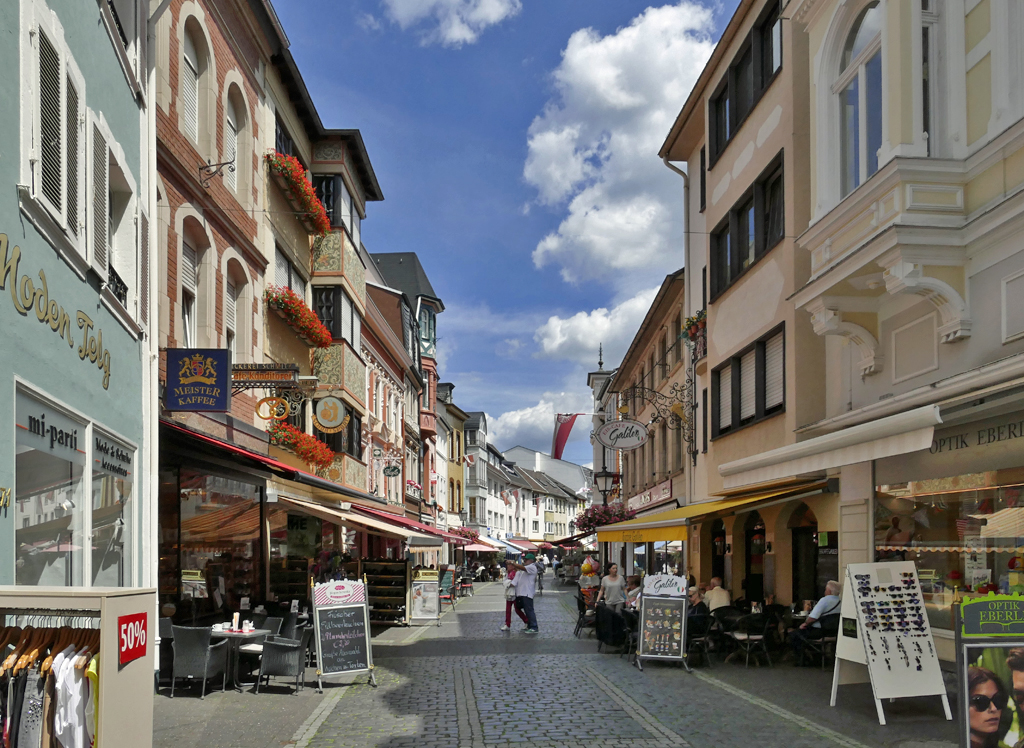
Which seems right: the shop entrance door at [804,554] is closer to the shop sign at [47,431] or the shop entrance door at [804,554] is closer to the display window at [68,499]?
the display window at [68,499]

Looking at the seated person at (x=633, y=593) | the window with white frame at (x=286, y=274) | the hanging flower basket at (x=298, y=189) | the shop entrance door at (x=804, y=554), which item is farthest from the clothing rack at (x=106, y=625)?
the window with white frame at (x=286, y=274)

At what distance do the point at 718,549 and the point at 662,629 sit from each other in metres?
8.85

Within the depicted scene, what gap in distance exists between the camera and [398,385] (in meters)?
42.8

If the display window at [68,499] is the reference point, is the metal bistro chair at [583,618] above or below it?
below

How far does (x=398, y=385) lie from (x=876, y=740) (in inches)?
1365

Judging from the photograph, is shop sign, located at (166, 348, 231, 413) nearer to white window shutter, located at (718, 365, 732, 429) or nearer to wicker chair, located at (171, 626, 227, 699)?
wicker chair, located at (171, 626, 227, 699)

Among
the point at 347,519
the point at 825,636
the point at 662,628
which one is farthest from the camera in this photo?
the point at 347,519

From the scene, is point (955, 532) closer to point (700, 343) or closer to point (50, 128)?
point (50, 128)

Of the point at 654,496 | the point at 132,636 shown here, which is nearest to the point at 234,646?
the point at 132,636

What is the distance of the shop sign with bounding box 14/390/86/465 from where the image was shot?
727 cm

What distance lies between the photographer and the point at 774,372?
18.0 m

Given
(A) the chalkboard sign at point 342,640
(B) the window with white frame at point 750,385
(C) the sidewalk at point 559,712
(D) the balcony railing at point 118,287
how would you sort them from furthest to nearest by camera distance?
1. (B) the window with white frame at point 750,385
2. (A) the chalkboard sign at point 342,640
3. (D) the balcony railing at point 118,287
4. (C) the sidewalk at point 559,712

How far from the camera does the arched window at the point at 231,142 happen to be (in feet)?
58.6

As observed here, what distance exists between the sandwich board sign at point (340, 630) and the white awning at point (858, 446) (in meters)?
5.87
